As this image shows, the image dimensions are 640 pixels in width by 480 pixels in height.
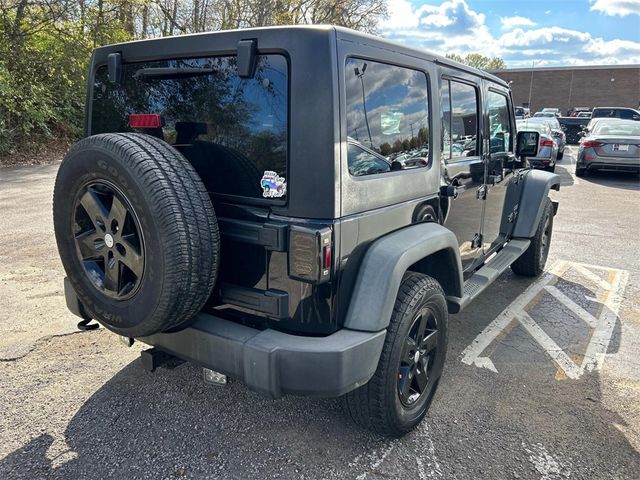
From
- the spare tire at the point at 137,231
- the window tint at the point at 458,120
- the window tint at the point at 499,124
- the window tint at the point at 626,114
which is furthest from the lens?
the window tint at the point at 626,114

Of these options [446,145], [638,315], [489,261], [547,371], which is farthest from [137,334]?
[638,315]

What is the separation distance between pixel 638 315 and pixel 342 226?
3.61 m

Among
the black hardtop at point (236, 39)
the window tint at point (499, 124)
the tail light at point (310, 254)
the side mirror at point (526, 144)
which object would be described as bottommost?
the tail light at point (310, 254)

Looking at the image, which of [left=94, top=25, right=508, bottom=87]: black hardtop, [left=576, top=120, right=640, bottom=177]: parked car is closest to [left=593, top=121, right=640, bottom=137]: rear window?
[left=576, top=120, right=640, bottom=177]: parked car

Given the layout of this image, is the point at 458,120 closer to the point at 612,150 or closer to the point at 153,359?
the point at 153,359

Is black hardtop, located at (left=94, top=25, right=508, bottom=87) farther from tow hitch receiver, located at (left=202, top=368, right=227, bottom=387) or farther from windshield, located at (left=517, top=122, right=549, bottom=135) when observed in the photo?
windshield, located at (left=517, top=122, right=549, bottom=135)

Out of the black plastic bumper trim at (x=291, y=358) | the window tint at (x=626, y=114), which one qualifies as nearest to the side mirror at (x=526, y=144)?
the black plastic bumper trim at (x=291, y=358)

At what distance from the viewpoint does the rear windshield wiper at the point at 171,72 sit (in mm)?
2303

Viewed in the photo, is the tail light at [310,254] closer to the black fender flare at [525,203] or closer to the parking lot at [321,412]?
the parking lot at [321,412]

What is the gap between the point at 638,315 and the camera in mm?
4352

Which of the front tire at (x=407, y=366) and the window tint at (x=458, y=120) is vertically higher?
the window tint at (x=458, y=120)

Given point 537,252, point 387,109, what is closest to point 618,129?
point 537,252

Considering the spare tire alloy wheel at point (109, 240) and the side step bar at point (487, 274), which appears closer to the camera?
the spare tire alloy wheel at point (109, 240)

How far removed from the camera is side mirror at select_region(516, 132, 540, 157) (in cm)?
468
